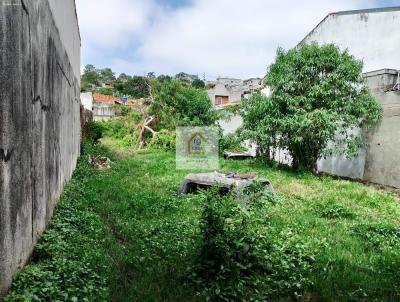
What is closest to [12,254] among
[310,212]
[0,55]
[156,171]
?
[0,55]

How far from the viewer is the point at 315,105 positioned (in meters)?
11.7

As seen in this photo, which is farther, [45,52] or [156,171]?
[156,171]

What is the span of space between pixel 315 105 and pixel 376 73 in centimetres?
215

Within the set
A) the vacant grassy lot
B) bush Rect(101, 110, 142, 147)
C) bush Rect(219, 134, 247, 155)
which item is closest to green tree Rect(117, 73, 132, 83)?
bush Rect(101, 110, 142, 147)

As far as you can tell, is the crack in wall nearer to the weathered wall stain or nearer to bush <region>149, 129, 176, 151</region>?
the weathered wall stain

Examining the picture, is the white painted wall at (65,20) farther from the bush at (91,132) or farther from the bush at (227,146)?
the bush at (227,146)

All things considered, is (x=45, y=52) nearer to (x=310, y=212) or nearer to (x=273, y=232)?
(x=273, y=232)

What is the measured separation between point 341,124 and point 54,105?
9041 mm

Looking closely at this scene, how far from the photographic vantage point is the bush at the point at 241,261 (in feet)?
11.4

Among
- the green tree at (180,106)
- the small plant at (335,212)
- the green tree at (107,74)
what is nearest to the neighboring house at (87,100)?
the green tree at (180,106)

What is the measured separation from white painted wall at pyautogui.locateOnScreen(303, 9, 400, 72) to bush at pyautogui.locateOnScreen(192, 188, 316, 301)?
36.3 ft

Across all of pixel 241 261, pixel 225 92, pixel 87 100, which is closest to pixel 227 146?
pixel 241 261

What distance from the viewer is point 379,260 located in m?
4.41

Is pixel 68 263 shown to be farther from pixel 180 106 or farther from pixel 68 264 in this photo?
pixel 180 106
